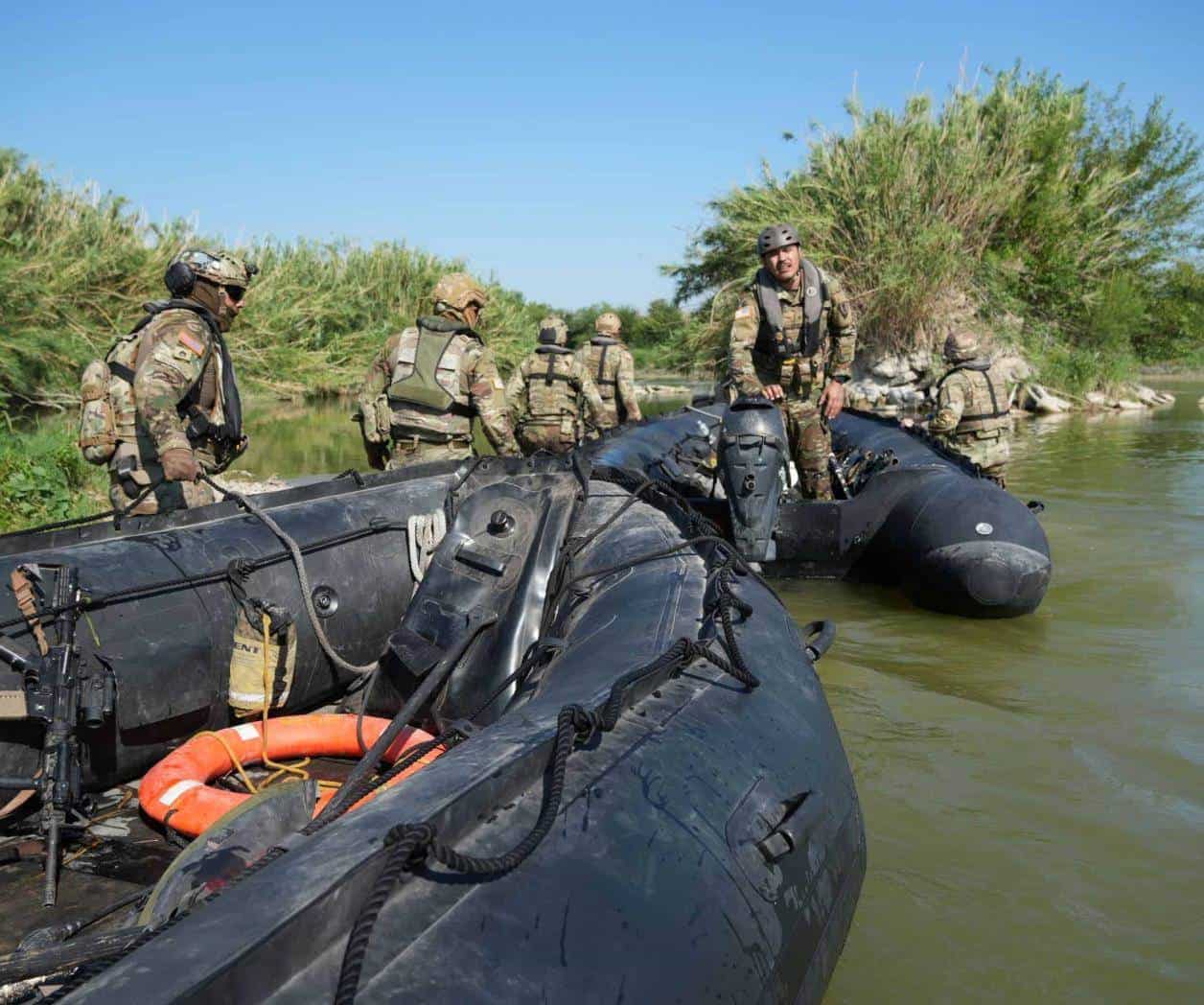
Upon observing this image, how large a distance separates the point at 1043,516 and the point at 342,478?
21.5 feet

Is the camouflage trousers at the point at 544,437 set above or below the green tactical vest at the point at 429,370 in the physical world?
below

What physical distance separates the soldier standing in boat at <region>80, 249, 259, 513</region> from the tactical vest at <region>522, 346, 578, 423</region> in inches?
171

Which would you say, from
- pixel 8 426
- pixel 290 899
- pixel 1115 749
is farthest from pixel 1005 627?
pixel 8 426

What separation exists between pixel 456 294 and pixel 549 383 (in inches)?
143

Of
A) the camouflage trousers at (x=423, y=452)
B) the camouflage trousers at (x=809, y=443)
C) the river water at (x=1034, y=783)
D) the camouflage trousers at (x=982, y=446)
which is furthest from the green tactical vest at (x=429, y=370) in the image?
the camouflage trousers at (x=982, y=446)

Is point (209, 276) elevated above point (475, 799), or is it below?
above

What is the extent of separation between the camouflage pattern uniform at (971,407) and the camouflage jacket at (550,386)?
3.02 metres

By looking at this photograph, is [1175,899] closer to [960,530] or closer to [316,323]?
[960,530]

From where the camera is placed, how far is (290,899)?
4.16ft

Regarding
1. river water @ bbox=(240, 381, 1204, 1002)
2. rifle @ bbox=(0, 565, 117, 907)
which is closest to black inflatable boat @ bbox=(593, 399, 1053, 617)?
river water @ bbox=(240, 381, 1204, 1002)

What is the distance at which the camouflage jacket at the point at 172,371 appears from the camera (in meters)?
4.07

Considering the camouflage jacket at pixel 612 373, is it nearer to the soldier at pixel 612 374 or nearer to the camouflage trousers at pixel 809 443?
the soldier at pixel 612 374

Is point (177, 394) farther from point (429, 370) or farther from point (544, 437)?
point (544, 437)

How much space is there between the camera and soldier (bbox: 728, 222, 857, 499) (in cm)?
676
